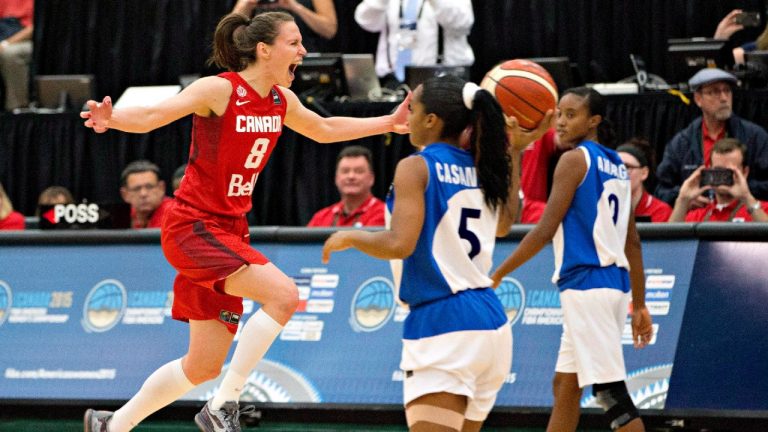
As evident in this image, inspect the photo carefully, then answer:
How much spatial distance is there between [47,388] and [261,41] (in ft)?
11.0

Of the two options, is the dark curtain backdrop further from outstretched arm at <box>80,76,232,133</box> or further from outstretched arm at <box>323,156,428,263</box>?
outstretched arm at <box>323,156,428,263</box>

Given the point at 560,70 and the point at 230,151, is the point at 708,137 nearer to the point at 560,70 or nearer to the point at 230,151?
the point at 560,70

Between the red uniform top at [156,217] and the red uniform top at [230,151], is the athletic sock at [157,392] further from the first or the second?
the red uniform top at [156,217]

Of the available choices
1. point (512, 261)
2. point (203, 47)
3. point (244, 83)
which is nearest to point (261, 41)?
point (244, 83)

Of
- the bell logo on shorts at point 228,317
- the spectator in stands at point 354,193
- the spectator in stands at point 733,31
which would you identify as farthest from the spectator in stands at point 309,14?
the bell logo on shorts at point 228,317

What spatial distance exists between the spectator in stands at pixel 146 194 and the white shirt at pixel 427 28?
102 inches

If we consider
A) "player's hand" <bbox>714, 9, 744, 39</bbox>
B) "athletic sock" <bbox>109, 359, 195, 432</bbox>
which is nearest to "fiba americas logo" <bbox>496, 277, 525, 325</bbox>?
"athletic sock" <bbox>109, 359, 195, 432</bbox>

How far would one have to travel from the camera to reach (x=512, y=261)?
19.1 ft

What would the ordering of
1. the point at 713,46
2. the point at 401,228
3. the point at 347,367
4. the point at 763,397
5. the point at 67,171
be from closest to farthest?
the point at 401,228
the point at 763,397
the point at 347,367
the point at 713,46
the point at 67,171

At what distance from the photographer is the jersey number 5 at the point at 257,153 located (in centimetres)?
565

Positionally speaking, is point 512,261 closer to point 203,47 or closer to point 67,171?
point 67,171

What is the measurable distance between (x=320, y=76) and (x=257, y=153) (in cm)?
480

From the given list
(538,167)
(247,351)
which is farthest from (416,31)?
(247,351)

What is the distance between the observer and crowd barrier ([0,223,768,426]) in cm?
707
